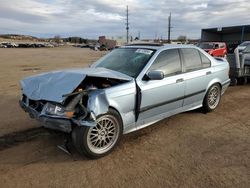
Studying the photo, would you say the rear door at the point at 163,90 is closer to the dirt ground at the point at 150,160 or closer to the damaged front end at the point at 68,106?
the dirt ground at the point at 150,160

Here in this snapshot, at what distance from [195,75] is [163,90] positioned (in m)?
1.11

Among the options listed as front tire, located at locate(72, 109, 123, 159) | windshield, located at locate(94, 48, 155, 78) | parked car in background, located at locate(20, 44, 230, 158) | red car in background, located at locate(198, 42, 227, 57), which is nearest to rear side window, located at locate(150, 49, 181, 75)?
parked car in background, located at locate(20, 44, 230, 158)

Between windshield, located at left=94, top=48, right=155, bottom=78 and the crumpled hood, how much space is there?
281 mm

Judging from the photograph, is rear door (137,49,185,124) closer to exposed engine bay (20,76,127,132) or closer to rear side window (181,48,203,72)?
rear side window (181,48,203,72)

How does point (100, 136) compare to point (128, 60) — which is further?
point (128, 60)

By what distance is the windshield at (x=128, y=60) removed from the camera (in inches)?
184

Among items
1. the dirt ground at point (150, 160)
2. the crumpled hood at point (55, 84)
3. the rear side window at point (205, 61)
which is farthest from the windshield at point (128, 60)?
the rear side window at point (205, 61)

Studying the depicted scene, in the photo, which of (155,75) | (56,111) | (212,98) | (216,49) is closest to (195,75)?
(212,98)

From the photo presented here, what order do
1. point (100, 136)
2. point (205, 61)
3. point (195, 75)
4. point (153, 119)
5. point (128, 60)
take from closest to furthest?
1. point (100, 136)
2. point (153, 119)
3. point (128, 60)
4. point (195, 75)
5. point (205, 61)

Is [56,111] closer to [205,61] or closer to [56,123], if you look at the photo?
[56,123]

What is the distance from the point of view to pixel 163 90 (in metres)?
4.75

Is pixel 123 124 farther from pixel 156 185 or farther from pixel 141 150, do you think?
pixel 156 185

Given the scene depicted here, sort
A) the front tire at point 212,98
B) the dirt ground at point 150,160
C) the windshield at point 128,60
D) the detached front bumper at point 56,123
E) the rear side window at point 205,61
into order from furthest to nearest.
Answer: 1. the front tire at point 212,98
2. the rear side window at point 205,61
3. the windshield at point 128,60
4. the detached front bumper at point 56,123
5. the dirt ground at point 150,160

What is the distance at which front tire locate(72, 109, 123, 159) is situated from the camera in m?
3.74
